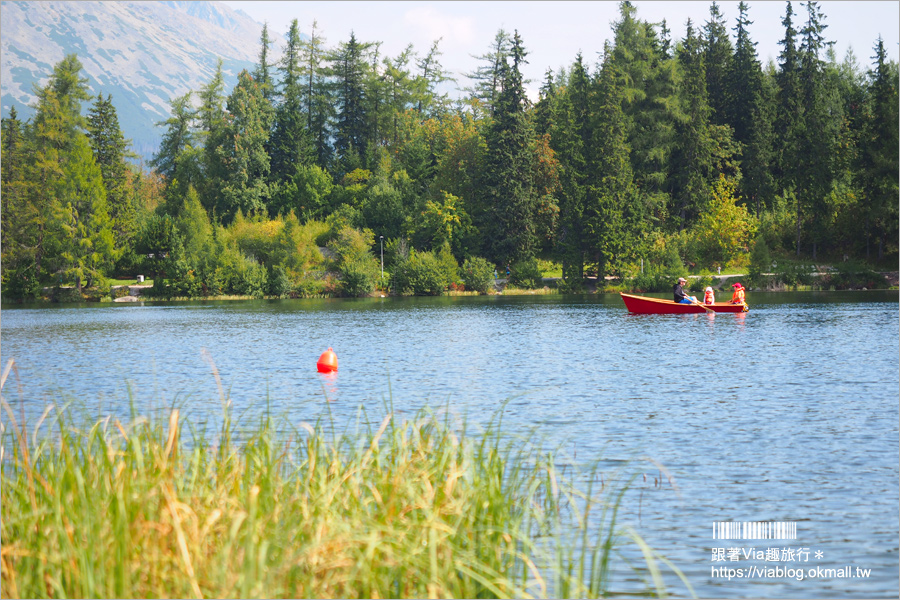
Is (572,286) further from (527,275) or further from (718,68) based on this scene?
(718,68)

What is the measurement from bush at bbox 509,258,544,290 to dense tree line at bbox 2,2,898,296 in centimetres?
19

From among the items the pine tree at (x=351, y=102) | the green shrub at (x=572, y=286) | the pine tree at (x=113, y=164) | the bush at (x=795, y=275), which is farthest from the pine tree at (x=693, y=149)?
the pine tree at (x=113, y=164)

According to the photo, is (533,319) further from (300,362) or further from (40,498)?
(40,498)

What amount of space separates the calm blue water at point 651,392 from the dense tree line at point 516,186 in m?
30.1

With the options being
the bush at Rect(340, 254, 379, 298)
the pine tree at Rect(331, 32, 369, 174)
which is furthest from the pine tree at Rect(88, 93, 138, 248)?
the pine tree at Rect(331, 32, 369, 174)

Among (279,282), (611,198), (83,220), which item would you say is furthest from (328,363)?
(83,220)

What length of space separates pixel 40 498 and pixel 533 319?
37.5 m

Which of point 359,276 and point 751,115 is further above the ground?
point 751,115

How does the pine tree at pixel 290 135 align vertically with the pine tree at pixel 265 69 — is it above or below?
below

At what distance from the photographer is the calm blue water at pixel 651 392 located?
344 inches

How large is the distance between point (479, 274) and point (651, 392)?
5832cm

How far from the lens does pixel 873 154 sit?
5975cm

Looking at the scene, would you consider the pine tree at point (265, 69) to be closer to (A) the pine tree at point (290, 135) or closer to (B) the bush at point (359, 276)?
(A) the pine tree at point (290, 135)

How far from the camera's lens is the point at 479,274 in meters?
76.2
